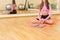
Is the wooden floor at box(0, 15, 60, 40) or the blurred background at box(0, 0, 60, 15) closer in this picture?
the wooden floor at box(0, 15, 60, 40)

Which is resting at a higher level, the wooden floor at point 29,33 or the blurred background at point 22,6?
the blurred background at point 22,6

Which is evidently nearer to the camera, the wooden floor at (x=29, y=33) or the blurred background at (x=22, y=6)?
the wooden floor at (x=29, y=33)

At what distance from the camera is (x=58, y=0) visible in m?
3.99

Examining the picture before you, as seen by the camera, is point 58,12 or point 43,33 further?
point 58,12

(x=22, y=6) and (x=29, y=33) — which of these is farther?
(x=22, y=6)

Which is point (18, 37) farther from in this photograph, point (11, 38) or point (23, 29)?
point (23, 29)

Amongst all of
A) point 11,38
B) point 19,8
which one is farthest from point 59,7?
point 11,38

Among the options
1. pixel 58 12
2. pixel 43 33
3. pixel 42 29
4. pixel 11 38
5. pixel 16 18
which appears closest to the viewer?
pixel 11 38

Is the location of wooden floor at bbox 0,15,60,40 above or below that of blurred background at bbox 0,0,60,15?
below

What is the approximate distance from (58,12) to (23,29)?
4.97ft

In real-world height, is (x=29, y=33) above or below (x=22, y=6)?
below

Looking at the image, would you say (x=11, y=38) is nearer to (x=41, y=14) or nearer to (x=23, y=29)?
(x=23, y=29)

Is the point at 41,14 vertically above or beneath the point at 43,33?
above

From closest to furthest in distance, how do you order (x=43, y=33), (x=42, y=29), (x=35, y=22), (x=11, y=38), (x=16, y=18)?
1. (x=11, y=38)
2. (x=43, y=33)
3. (x=42, y=29)
4. (x=35, y=22)
5. (x=16, y=18)
